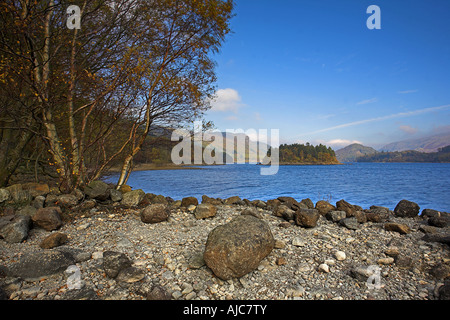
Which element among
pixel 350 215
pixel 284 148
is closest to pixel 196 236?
pixel 350 215

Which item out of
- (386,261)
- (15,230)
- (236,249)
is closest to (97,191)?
(15,230)

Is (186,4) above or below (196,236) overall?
above

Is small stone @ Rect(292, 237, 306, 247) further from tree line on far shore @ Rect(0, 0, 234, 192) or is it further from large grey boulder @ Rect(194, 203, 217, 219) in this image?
tree line on far shore @ Rect(0, 0, 234, 192)

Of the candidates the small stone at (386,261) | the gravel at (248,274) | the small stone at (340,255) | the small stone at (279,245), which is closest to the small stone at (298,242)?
the gravel at (248,274)

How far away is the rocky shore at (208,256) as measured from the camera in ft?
13.9

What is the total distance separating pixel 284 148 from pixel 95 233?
104 metres

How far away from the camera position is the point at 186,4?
9.93 meters

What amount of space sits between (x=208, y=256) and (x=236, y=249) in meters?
0.62

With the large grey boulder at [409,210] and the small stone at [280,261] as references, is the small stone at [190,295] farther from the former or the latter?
the large grey boulder at [409,210]

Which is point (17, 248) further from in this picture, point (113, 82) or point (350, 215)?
point (350, 215)

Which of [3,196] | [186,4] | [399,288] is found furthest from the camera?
[186,4]

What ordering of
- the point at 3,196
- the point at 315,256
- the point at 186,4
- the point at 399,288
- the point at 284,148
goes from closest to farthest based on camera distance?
the point at 399,288, the point at 315,256, the point at 3,196, the point at 186,4, the point at 284,148

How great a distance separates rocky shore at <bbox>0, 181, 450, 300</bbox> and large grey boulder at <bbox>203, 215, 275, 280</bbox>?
21 millimetres

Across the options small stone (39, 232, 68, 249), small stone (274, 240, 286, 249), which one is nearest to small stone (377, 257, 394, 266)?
small stone (274, 240, 286, 249)
